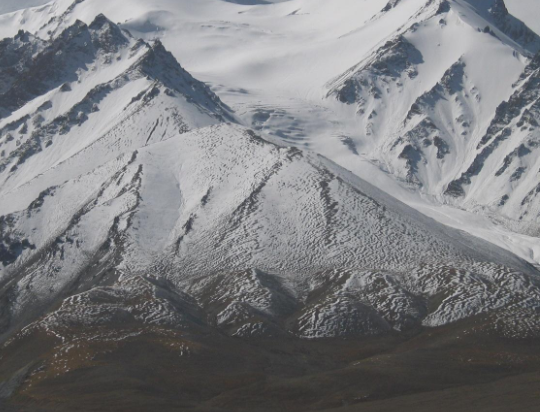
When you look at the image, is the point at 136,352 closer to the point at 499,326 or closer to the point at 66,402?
the point at 66,402

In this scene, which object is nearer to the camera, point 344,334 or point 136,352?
point 136,352

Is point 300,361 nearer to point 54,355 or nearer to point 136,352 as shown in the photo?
point 136,352

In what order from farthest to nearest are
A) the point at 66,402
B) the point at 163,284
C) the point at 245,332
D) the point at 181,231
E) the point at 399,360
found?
1. the point at 181,231
2. the point at 163,284
3. the point at 245,332
4. the point at 399,360
5. the point at 66,402

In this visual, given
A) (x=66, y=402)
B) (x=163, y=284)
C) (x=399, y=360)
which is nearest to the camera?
(x=66, y=402)

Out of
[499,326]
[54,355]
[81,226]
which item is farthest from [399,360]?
[81,226]

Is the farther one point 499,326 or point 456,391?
point 499,326

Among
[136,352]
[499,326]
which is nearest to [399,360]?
[499,326]

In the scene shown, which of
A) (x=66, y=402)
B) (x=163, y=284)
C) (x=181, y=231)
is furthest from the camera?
(x=181, y=231)

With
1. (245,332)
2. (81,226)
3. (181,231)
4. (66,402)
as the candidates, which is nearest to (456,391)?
(245,332)
